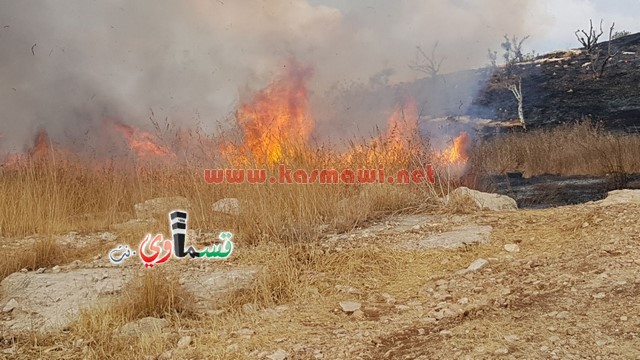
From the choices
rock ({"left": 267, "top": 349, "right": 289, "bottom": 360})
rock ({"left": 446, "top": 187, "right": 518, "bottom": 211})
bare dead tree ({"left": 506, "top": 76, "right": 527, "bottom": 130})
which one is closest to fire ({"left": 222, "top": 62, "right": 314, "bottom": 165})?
rock ({"left": 446, "top": 187, "right": 518, "bottom": 211})

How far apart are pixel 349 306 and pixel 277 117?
6.02m

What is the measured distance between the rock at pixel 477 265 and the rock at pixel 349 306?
95cm

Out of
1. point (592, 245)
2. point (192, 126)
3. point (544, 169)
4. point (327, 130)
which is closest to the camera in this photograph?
point (592, 245)

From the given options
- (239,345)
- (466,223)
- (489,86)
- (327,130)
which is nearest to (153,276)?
(239,345)

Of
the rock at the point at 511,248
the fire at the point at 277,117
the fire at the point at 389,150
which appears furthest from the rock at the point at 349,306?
the fire at the point at 389,150

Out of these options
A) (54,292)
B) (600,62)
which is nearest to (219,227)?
(54,292)

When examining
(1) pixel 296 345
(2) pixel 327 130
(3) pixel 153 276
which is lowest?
(1) pixel 296 345

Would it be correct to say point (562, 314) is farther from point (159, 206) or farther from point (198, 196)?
point (159, 206)

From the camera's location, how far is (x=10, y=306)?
3.87 metres

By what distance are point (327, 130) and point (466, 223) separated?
531 centimetres

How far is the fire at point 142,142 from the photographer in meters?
8.51

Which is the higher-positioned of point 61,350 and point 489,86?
point 489,86

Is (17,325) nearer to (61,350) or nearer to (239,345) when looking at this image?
(61,350)

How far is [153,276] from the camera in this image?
3664 mm
